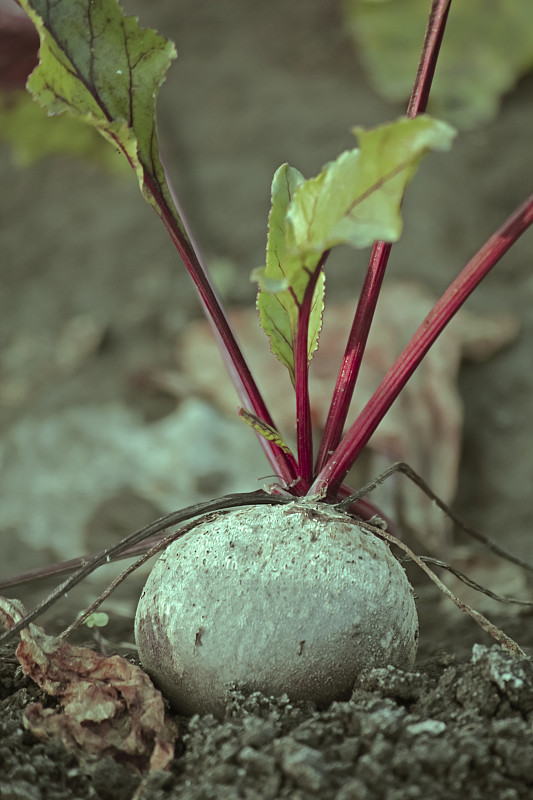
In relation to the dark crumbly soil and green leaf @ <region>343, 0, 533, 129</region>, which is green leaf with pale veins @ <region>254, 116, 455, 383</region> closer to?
the dark crumbly soil

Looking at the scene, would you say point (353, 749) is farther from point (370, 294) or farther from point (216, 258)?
point (216, 258)

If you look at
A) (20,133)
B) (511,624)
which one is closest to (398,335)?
(511,624)

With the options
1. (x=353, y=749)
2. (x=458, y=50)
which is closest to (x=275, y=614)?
(x=353, y=749)

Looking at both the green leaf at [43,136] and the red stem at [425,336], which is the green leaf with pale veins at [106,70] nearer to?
the red stem at [425,336]

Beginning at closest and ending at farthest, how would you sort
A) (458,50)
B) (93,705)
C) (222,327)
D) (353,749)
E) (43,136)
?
(353,749) < (93,705) < (222,327) < (458,50) < (43,136)

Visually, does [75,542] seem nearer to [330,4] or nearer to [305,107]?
[305,107]
